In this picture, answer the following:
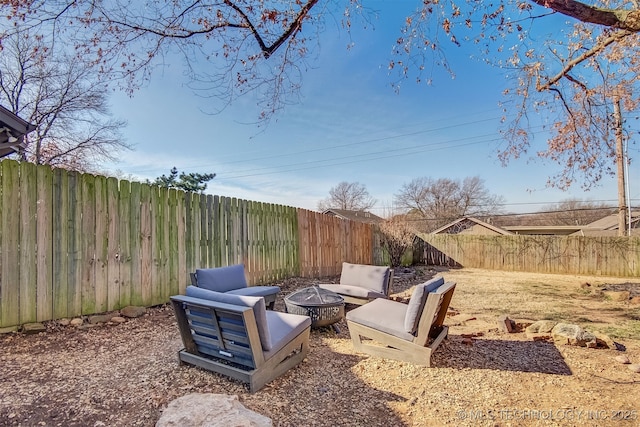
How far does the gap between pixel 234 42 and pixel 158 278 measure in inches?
131

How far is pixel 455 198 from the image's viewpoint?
28.3 metres

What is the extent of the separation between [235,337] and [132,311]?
2.47 m

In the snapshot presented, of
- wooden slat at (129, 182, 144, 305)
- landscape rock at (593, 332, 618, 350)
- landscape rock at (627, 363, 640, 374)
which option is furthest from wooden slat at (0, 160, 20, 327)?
landscape rock at (593, 332, 618, 350)

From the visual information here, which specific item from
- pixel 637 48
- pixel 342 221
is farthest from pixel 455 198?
pixel 637 48

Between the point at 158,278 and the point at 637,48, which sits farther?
the point at 158,278

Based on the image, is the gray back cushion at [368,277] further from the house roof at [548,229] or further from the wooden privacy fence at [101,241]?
the house roof at [548,229]

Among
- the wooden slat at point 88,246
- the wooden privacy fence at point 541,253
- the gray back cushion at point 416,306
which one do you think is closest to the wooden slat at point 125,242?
the wooden slat at point 88,246

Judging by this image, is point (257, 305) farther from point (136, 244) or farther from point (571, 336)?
point (571, 336)

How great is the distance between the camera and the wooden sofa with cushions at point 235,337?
2475 mm

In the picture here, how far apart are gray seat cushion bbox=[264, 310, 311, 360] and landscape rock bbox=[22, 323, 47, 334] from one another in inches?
100

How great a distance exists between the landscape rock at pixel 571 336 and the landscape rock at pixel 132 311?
510 centimetres

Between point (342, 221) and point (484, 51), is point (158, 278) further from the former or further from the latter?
point (342, 221)

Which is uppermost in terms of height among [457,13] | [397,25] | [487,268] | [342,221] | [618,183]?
[397,25]

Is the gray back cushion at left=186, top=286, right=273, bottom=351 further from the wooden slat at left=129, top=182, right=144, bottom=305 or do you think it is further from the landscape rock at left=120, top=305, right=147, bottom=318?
the wooden slat at left=129, top=182, right=144, bottom=305
